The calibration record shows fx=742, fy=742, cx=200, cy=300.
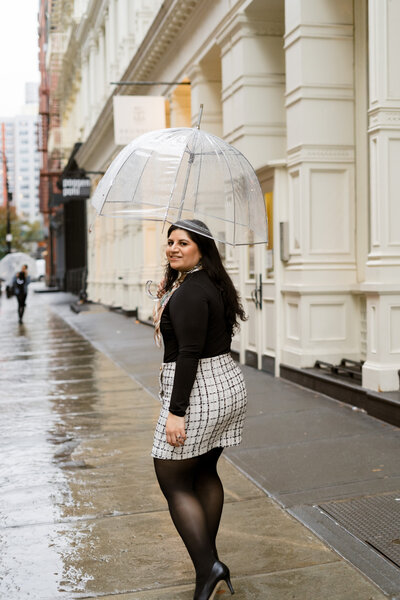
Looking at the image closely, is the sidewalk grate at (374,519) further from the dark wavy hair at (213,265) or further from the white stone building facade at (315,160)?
the white stone building facade at (315,160)

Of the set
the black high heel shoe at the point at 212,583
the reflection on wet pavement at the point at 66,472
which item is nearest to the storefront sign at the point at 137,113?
the reflection on wet pavement at the point at 66,472

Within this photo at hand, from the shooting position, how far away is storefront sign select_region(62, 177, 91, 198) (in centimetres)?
3072

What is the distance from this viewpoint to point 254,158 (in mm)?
11836

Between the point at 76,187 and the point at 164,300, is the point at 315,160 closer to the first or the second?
the point at 164,300

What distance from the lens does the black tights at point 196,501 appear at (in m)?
3.49

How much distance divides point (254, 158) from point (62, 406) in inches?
206

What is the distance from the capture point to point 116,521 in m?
4.83

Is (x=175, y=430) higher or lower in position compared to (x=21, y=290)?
lower

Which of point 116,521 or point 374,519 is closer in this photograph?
point 374,519

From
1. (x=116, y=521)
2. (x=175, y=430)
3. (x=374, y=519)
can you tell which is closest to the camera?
(x=175, y=430)

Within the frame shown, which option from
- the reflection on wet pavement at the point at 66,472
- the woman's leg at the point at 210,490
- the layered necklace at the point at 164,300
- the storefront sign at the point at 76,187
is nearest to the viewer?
the layered necklace at the point at 164,300

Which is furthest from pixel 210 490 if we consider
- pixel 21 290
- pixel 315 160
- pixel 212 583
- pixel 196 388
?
pixel 21 290

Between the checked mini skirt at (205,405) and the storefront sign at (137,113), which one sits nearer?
the checked mini skirt at (205,405)

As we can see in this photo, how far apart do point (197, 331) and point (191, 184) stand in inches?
36.0
